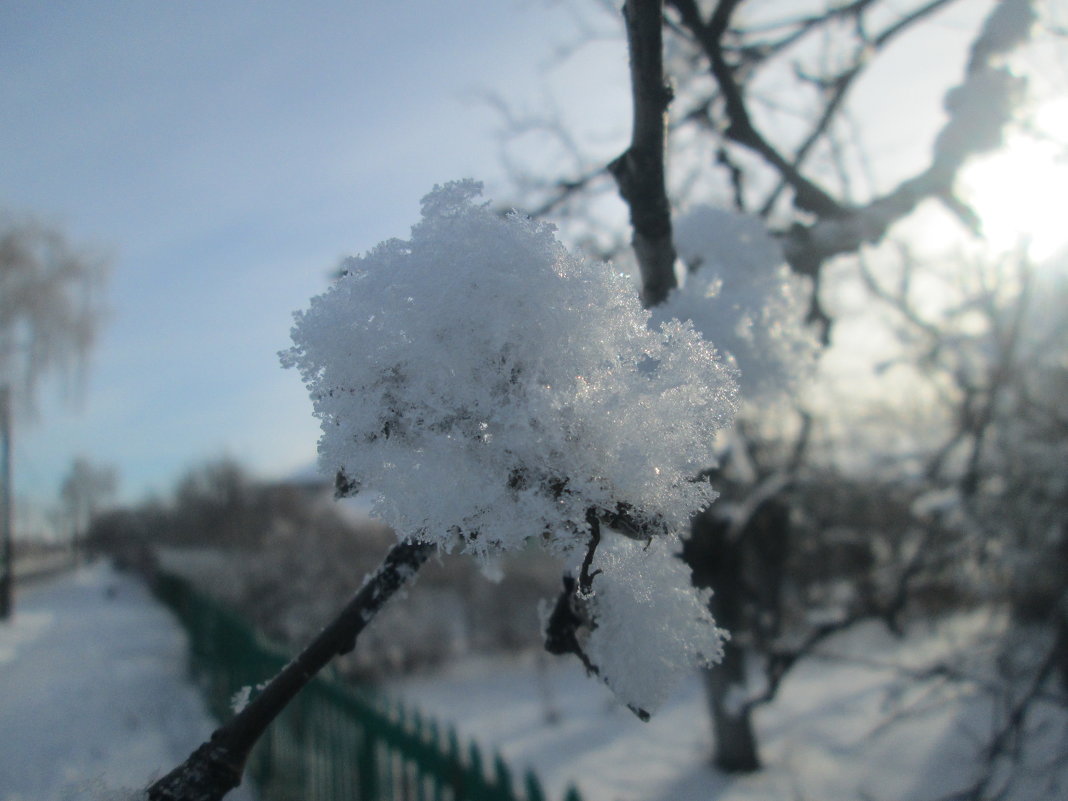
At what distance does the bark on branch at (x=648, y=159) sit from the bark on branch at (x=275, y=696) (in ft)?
2.04

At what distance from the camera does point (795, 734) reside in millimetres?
6219

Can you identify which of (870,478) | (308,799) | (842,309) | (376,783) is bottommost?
(308,799)

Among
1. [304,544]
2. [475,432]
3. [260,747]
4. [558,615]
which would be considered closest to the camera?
[475,432]

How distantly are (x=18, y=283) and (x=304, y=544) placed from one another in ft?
19.7

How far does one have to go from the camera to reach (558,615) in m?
0.83

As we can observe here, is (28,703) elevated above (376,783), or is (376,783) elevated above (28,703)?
(28,703)

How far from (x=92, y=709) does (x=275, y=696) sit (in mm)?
3894

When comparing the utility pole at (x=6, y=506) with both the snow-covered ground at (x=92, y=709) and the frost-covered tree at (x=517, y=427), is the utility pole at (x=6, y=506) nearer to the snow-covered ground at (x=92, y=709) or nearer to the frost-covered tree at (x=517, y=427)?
the snow-covered ground at (x=92, y=709)

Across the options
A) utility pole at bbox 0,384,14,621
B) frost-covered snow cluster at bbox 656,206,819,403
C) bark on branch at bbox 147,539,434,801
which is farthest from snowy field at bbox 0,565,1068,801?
utility pole at bbox 0,384,14,621

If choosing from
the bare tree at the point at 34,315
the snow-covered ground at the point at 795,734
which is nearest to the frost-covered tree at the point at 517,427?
the snow-covered ground at the point at 795,734

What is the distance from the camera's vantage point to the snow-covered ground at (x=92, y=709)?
199 cm

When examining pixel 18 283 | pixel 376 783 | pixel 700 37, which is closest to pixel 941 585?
pixel 376 783

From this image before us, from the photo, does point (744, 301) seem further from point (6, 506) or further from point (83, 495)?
point (83, 495)

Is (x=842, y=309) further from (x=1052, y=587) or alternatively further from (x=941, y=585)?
(x=941, y=585)
